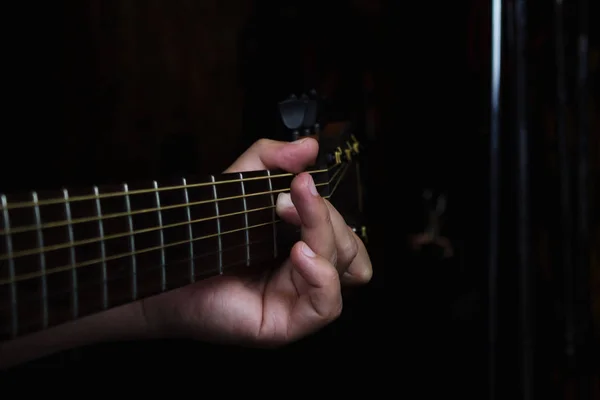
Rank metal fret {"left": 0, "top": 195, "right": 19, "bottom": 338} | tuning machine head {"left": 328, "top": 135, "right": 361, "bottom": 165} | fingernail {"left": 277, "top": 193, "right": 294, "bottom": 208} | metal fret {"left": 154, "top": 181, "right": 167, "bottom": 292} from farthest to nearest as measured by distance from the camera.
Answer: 1. tuning machine head {"left": 328, "top": 135, "right": 361, "bottom": 165}
2. fingernail {"left": 277, "top": 193, "right": 294, "bottom": 208}
3. metal fret {"left": 154, "top": 181, "right": 167, "bottom": 292}
4. metal fret {"left": 0, "top": 195, "right": 19, "bottom": 338}

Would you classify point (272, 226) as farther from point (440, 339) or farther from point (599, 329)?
point (599, 329)

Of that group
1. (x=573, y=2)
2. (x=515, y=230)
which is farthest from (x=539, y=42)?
(x=515, y=230)

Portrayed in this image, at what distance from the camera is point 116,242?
413mm

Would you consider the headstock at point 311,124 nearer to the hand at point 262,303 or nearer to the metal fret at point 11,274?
the hand at point 262,303

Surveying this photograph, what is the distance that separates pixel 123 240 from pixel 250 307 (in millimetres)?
235

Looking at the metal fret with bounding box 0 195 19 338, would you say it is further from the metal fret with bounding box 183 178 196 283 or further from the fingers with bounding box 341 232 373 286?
the fingers with bounding box 341 232 373 286

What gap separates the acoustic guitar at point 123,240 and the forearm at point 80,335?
0.17m

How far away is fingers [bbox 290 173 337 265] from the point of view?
53 cm

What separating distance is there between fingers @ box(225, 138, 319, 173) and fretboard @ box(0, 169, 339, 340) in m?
0.07

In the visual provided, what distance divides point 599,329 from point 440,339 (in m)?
0.43

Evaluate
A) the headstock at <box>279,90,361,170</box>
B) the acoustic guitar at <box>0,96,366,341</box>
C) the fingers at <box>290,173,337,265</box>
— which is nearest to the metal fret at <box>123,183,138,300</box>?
the acoustic guitar at <box>0,96,366,341</box>

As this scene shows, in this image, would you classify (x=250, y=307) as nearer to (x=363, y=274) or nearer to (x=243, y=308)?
(x=243, y=308)

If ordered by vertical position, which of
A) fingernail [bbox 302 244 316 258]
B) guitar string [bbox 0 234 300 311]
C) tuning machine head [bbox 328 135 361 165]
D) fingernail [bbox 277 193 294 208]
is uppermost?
tuning machine head [bbox 328 135 361 165]

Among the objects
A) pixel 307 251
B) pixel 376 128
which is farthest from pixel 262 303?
pixel 376 128
